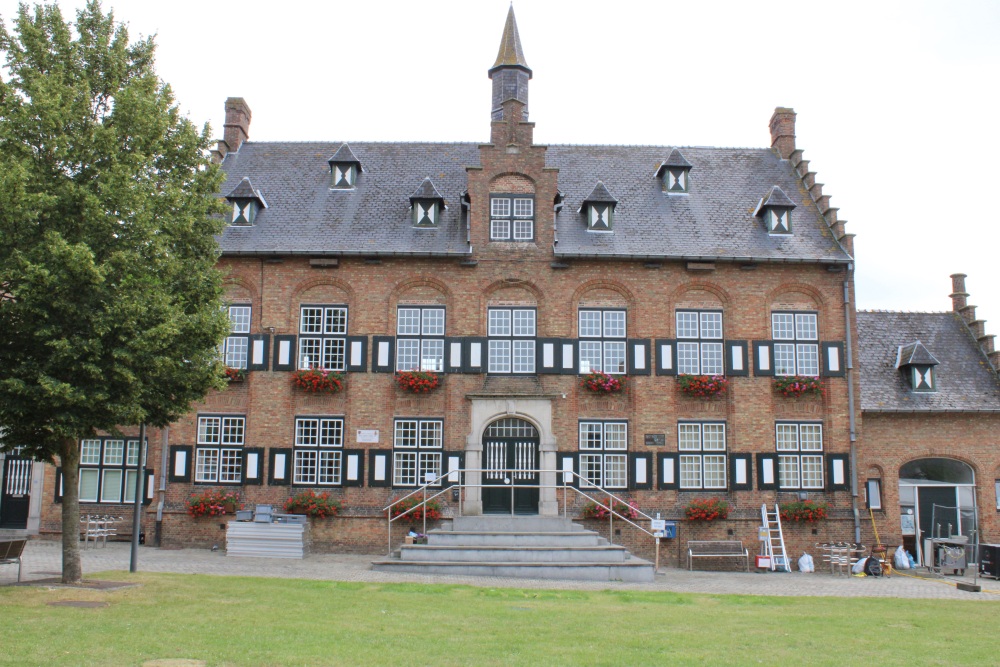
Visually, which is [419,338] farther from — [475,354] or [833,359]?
[833,359]

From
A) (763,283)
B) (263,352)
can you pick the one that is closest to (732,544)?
(763,283)

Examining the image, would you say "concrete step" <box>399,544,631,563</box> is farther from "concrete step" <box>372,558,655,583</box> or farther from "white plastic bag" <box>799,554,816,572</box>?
"white plastic bag" <box>799,554,816,572</box>

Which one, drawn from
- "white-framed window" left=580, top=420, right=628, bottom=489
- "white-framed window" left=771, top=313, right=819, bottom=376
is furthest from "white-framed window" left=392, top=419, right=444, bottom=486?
"white-framed window" left=771, top=313, right=819, bottom=376

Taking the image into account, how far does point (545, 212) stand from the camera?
74.5ft

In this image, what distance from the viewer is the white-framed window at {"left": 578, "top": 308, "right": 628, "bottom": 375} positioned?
22.4 meters

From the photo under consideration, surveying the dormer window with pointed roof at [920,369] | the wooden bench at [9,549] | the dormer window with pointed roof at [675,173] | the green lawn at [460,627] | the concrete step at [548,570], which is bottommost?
the concrete step at [548,570]

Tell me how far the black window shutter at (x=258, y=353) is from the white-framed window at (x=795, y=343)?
1303 centimetres

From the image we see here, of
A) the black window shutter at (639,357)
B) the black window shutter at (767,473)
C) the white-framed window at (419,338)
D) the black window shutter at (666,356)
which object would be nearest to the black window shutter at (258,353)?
the white-framed window at (419,338)

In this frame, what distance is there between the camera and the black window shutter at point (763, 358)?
22.4 m

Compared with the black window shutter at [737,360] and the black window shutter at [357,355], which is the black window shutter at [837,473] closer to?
the black window shutter at [737,360]

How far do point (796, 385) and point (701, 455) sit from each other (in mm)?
2997

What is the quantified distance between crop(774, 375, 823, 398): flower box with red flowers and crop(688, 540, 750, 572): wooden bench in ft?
13.1

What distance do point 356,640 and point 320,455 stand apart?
12236mm

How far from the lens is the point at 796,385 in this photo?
22.2m
